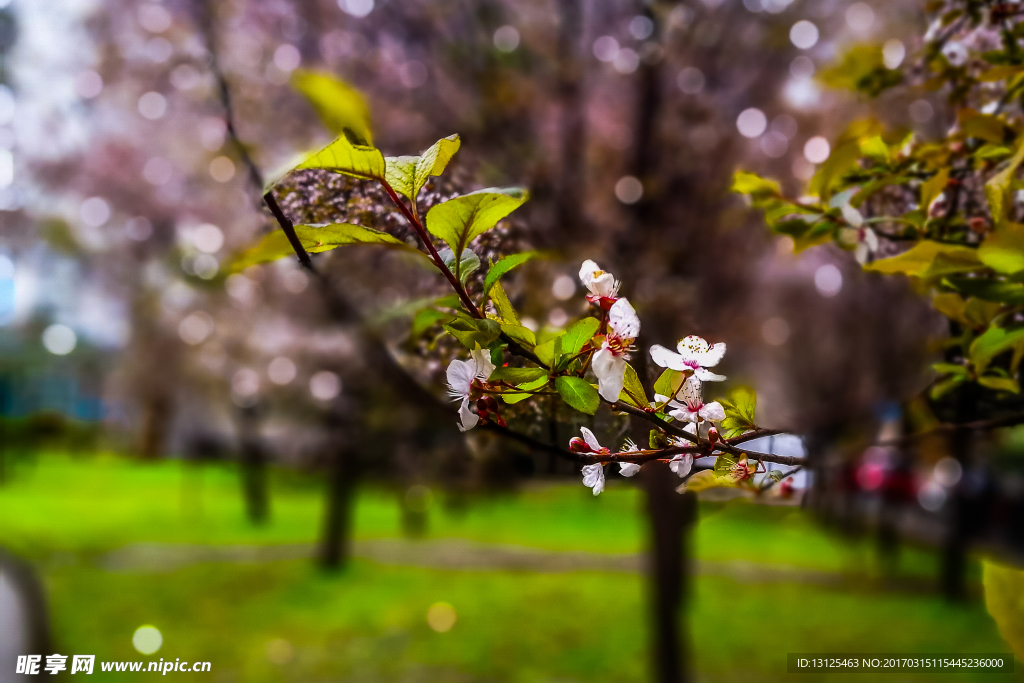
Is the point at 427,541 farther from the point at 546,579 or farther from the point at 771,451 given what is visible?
the point at 771,451

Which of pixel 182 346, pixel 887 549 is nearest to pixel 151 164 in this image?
pixel 182 346

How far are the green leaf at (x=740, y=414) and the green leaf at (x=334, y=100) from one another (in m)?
0.23

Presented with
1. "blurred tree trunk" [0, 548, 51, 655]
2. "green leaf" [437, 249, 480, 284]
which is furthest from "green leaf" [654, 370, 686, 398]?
"blurred tree trunk" [0, 548, 51, 655]

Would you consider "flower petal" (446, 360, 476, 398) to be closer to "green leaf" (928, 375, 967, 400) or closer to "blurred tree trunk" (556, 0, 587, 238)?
"green leaf" (928, 375, 967, 400)

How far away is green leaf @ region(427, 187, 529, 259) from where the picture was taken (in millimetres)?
291

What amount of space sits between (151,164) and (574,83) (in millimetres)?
4483

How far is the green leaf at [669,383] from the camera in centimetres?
33

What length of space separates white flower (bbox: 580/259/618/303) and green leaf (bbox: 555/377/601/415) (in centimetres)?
5

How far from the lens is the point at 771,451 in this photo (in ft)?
1.19

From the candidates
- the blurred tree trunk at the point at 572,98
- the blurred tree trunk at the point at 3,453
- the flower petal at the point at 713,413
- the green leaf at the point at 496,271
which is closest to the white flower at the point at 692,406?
the flower petal at the point at 713,413

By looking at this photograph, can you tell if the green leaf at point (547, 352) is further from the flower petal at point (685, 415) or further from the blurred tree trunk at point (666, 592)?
the blurred tree trunk at point (666, 592)

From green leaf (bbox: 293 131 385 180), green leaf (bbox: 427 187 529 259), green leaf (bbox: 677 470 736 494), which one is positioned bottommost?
green leaf (bbox: 677 470 736 494)

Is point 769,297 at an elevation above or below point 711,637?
above

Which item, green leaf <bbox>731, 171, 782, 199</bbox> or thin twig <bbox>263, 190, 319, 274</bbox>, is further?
green leaf <bbox>731, 171, 782, 199</bbox>
